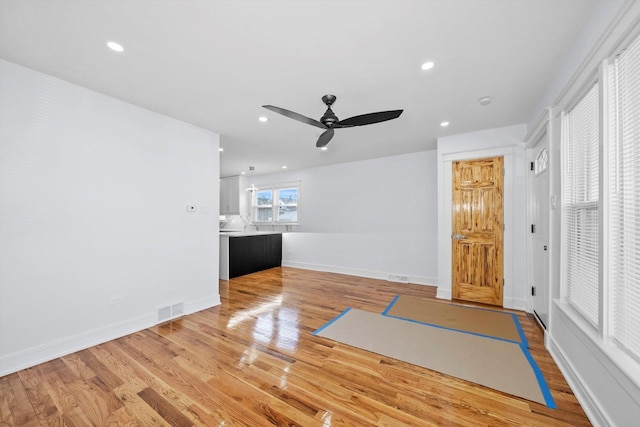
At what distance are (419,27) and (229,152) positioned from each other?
414 centimetres

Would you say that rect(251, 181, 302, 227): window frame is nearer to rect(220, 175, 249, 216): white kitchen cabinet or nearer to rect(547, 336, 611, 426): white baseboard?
rect(220, 175, 249, 216): white kitchen cabinet

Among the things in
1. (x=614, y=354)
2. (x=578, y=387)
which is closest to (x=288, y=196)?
(x=578, y=387)

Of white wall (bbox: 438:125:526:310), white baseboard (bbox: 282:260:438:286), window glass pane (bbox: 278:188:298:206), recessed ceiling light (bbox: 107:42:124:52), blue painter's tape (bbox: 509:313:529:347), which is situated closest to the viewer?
recessed ceiling light (bbox: 107:42:124:52)

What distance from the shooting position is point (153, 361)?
225 centimetres

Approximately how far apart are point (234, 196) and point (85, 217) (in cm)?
499

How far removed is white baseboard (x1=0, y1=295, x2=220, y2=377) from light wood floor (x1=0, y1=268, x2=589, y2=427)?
84 mm

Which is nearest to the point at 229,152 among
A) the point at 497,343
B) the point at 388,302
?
the point at 388,302

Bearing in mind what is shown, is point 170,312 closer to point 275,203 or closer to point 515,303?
point 275,203

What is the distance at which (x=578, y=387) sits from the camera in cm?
179

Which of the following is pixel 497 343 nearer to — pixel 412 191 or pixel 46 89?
pixel 412 191

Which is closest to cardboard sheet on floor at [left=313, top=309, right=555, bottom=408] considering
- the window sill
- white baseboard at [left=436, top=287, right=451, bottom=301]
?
the window sill

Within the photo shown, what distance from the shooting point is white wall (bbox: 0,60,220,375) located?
2.15 m

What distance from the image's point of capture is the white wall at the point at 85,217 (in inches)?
84.5

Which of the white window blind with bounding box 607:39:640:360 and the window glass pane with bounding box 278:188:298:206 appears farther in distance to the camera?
the window glass pane with bounding box 278:188:298:206
